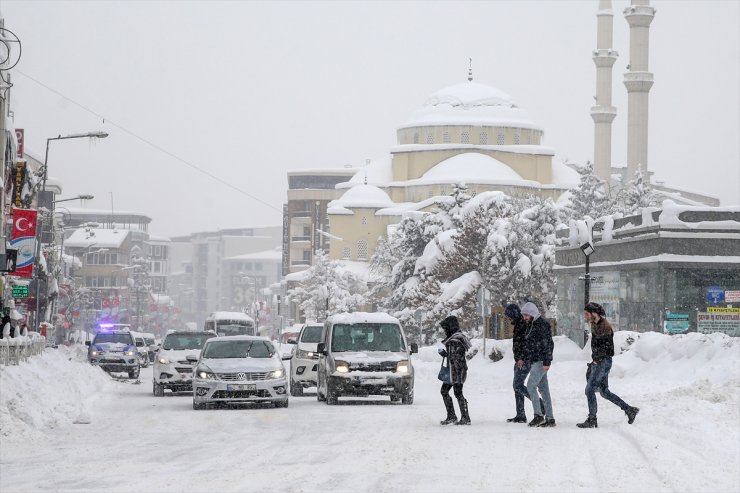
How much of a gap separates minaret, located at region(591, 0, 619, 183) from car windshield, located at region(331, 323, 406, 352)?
86050 mm

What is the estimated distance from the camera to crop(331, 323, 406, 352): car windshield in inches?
953

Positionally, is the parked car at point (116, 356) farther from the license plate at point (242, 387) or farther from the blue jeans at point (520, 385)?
the blue jeans at point (520, 385)

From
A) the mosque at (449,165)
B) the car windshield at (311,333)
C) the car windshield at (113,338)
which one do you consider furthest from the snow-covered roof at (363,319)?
the mosque at (449,165)

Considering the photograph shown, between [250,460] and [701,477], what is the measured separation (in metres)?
4.35

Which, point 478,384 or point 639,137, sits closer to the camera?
point 478,384

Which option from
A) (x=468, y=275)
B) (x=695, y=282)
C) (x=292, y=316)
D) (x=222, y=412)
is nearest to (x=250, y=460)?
(x=222, y=412)

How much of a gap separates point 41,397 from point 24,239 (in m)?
26.5

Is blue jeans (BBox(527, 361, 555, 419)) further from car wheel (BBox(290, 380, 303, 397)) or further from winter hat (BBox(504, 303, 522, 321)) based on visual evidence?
car wheel (BBox(290, 380, 303, 397))

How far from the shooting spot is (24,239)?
4625cm

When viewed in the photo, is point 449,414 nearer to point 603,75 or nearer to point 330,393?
point 330,393

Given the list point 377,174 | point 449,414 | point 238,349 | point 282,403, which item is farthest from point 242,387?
point 377,174

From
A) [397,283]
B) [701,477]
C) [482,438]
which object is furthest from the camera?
[397,283]

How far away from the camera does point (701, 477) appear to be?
40.3 feet

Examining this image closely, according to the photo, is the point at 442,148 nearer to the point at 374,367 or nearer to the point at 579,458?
the point at 374,367
